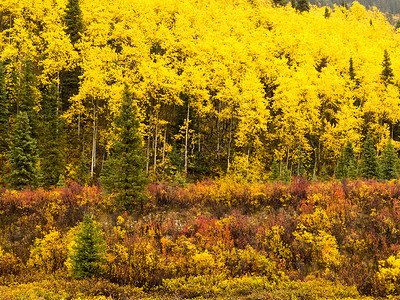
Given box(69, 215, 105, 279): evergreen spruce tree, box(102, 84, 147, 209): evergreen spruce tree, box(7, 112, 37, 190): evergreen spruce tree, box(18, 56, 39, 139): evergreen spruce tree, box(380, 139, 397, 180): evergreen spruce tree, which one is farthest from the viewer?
box(18, 56, 39, 139): evergreen spruce tree

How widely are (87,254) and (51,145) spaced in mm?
17080

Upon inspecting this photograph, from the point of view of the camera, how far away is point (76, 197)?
42.9 feet

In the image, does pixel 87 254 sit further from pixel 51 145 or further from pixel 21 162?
pixel 51 145

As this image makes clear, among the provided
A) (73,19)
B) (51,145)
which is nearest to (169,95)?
(51,145)

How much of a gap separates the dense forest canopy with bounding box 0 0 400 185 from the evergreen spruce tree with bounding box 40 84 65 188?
88mm

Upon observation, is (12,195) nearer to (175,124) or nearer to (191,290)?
(191,290)

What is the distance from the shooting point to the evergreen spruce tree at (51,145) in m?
21.9

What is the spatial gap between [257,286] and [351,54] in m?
47.5

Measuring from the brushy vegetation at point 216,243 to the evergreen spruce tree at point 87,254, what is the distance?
0.18 metres

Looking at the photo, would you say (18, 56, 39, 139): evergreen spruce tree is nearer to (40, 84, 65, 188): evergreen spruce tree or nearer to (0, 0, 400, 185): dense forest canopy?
(0, 0, 400, 185): dense forest canopy

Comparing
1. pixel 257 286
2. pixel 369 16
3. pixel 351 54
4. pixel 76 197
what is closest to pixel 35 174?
pixel 76 197

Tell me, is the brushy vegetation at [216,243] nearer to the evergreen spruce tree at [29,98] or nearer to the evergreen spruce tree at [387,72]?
the evergreen spruce tree at [29,98]

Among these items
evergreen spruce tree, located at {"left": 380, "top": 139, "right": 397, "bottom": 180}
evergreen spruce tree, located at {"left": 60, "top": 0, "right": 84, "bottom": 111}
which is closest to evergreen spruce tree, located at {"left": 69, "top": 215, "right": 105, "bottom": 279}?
evergreen spruce tree, located at {"left": 380, "top": 139, "right": 397, "bottom": 180}

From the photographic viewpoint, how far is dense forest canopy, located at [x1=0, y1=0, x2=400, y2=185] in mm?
24547
